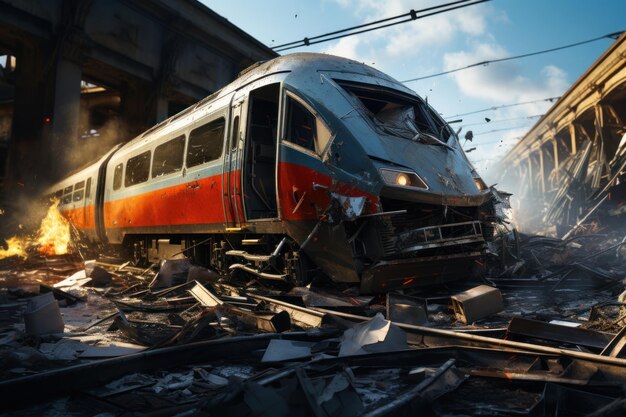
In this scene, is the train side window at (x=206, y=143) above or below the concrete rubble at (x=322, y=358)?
above

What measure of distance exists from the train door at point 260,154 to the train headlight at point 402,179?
6.00ft

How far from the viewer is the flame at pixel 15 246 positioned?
1627 cm

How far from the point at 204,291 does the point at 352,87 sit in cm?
348

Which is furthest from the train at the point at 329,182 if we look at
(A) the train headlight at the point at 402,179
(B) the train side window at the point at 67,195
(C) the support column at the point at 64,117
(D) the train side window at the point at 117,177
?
(C) the support column at the point at 64,117

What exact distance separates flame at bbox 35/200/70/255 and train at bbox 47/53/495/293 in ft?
35.4

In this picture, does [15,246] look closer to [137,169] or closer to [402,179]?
[137,169]

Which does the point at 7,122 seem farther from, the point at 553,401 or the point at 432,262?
the point at 553,401

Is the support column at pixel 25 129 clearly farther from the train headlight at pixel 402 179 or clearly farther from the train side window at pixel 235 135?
the train headlight at pixel 402 179

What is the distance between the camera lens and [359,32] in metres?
9.32

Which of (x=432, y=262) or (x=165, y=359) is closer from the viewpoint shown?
(x=165, y=359)

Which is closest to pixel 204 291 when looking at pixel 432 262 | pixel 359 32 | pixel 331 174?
pixel 331 174

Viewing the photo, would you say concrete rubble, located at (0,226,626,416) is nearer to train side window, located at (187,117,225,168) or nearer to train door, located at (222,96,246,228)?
train door, located at (222,96,246,228)

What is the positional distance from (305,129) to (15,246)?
1730 centimetres

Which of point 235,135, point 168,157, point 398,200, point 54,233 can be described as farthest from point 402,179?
point 54,233
